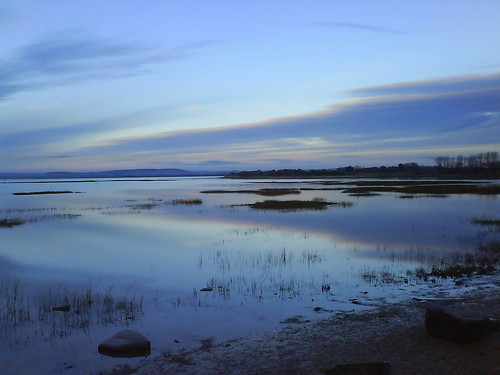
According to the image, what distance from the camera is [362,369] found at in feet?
22.1

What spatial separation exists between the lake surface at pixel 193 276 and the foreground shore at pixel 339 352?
2.17 feet

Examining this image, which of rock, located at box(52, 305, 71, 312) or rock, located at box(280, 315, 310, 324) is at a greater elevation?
rock, located at box(280, 315, 310, 324)

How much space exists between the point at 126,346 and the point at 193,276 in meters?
6.53

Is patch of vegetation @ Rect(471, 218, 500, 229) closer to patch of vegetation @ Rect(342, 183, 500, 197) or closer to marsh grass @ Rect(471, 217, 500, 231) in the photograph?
marsh grass @ Rect(471, 217, 500, 231)

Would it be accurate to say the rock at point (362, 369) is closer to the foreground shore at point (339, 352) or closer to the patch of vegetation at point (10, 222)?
the foreground shore at point (339, 352)

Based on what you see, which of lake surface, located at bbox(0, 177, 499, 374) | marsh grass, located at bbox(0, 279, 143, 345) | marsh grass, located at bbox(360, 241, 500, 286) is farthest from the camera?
marsh grass, located at bbox(360, 241, 500, 286)

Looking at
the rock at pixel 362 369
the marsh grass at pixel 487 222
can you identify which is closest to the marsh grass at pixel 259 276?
the rock at pixel 362 369

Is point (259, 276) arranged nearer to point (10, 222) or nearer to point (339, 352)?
point (339, 352)

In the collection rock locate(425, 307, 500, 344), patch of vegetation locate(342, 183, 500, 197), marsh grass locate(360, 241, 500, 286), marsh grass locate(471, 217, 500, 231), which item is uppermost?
patch of vegetation locate(342, 183, 500, 197)

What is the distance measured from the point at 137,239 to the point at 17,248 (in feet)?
18.9

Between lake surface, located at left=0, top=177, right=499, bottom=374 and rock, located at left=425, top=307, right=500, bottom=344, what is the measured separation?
108 inches

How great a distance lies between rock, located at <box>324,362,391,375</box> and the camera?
6.67m

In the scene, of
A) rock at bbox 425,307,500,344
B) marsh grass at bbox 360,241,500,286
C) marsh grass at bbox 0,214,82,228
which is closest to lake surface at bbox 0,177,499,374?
marsh grass at bbox 360,241,500,286

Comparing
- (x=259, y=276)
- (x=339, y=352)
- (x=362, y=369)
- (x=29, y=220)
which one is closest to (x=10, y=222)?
(x=29, y=220)
